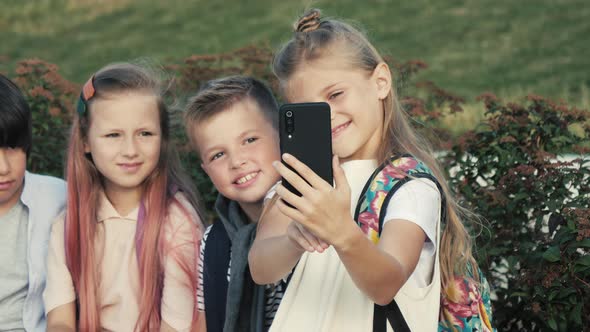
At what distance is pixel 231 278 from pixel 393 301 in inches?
30.9

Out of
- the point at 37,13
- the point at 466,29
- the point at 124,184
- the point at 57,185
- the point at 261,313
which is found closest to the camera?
the point at 261,313

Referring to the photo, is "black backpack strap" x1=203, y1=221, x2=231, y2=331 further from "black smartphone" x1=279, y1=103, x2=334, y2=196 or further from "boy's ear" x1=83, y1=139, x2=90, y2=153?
"black smartphone" x1=279, y1=103, x2=334, y2=196

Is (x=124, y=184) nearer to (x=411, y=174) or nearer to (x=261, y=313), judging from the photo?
(x=261, y=313)

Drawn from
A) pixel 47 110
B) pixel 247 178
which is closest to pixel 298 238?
pixel 247 178

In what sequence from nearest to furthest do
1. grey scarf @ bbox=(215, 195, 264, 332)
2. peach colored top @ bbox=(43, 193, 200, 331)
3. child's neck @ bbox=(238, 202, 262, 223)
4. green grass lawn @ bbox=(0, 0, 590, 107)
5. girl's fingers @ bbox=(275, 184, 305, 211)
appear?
girl's fingers @ bbox=(275, 184, 305, 211)
grey scarf @ bbox=(215, 195, 264, 332)
child's neck @ bbox=(238, 202, 262, 223)
peach colored top @ bbox=(43, 193, 200, 331)
green grass lawn @ bbox=(0, 0, 590, 107)

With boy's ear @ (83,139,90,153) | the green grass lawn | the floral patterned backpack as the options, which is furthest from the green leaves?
the green grass lawn

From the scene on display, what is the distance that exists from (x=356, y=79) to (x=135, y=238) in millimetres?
1293

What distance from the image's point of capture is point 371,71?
2773 millimetres

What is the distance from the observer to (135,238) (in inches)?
134

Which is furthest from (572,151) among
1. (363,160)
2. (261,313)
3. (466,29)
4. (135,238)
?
(466,29)

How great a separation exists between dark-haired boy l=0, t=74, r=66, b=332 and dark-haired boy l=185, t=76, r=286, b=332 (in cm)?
85

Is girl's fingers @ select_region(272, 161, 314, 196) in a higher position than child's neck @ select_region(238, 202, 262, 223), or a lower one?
higher

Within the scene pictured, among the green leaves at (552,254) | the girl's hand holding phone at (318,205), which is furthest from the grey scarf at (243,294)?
the green leaves at (552,254)

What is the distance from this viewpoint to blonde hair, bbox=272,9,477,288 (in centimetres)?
273
